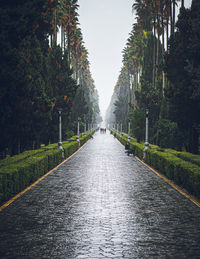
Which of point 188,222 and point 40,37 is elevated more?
point 40,37

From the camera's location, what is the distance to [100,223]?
7828 millimetres

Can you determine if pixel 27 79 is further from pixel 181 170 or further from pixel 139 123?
pixel 139 123

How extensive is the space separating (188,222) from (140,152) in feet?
56.7

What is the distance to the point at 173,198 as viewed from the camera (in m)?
10.8

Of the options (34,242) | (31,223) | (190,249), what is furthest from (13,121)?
(190,249)

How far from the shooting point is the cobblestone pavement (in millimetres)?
6041

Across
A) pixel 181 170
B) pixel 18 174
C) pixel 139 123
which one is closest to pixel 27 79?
pixel 18 174

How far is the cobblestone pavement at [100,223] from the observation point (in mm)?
6041

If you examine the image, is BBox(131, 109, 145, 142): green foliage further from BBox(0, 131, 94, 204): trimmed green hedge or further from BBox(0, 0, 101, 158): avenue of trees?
BBox(0, 131, 94, 204): trimmed green hedge

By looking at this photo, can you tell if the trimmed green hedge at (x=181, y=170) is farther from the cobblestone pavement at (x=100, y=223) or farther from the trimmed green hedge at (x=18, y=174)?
the trimmed green hedge at (x=18, y=174)

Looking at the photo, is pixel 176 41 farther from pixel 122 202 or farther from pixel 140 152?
pixel 122 202

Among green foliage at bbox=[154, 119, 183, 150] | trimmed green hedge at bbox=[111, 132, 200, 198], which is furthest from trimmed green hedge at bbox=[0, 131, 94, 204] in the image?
green foliage at bbox=[154, 119, 183, 150]

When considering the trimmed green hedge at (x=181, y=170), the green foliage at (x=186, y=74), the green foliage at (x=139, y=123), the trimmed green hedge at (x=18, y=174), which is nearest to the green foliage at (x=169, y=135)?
the green foliage at (x=186, y=74)

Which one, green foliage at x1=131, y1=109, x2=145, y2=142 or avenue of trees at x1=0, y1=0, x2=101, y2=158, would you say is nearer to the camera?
avenue of trees at x1=0, y1=0, x2=101, y2=158
